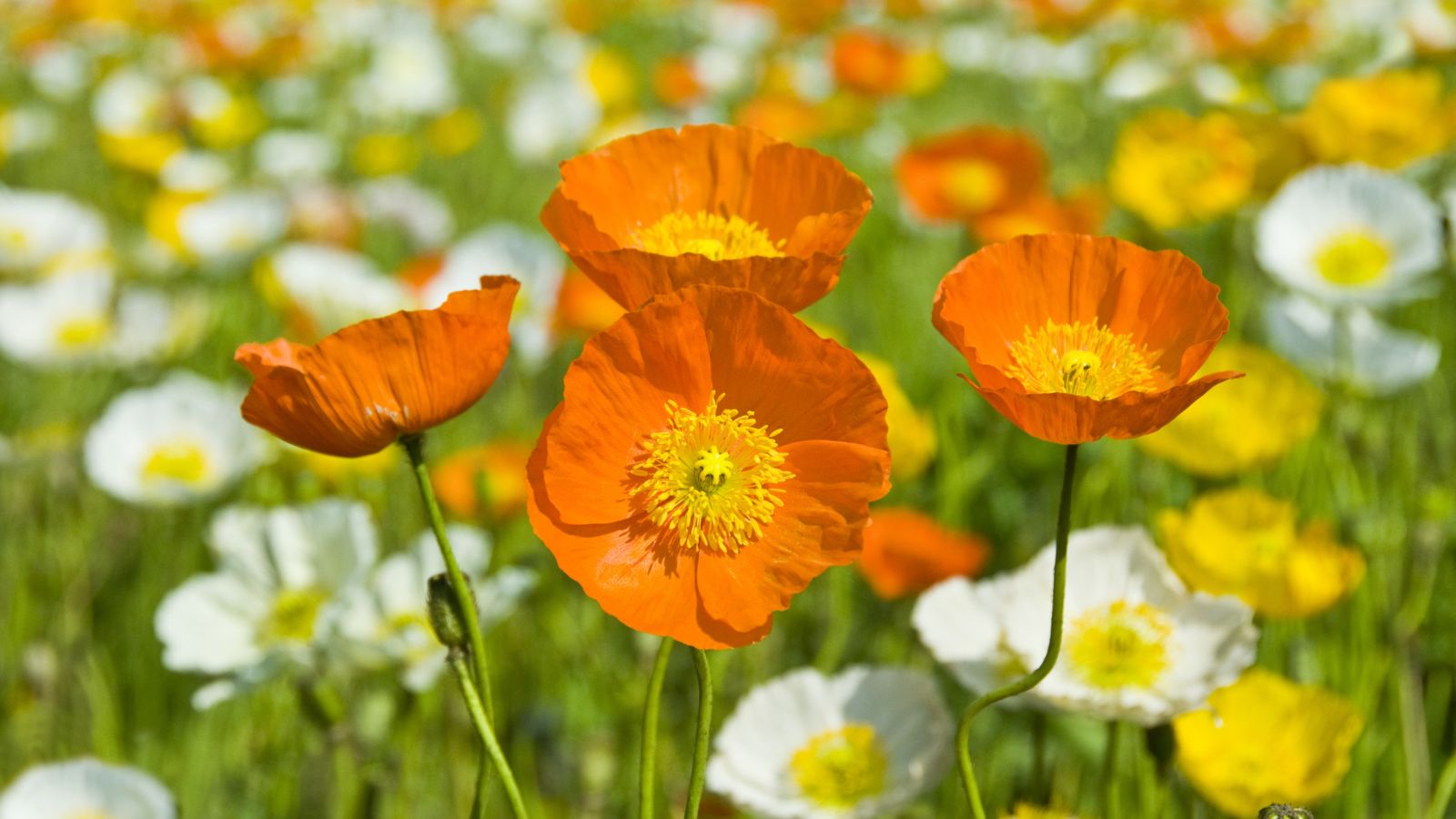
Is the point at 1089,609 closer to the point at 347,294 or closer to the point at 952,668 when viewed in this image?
the point at 952,668

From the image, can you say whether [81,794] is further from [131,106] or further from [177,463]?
[131,106]

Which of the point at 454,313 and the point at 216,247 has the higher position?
the point at 216,247

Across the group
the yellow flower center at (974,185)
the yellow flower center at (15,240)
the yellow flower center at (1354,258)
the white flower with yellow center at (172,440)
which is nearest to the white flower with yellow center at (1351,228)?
the yellow flower center at (1354,258)

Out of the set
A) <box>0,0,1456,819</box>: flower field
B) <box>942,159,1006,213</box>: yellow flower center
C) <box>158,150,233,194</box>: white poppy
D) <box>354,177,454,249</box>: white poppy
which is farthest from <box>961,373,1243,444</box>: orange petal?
<box>158,150,233,194</box>: white poppy

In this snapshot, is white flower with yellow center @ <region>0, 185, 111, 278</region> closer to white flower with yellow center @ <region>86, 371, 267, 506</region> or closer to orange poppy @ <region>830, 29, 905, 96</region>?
white flower with yellow center @ <region>86, 371, 267, 506</region>

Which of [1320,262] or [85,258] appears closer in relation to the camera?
[1320,262]

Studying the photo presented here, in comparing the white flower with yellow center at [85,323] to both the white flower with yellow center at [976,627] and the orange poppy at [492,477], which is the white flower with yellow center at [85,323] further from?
the white flower with yellow center at [976,627]

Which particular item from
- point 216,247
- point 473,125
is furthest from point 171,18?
point 216,247
